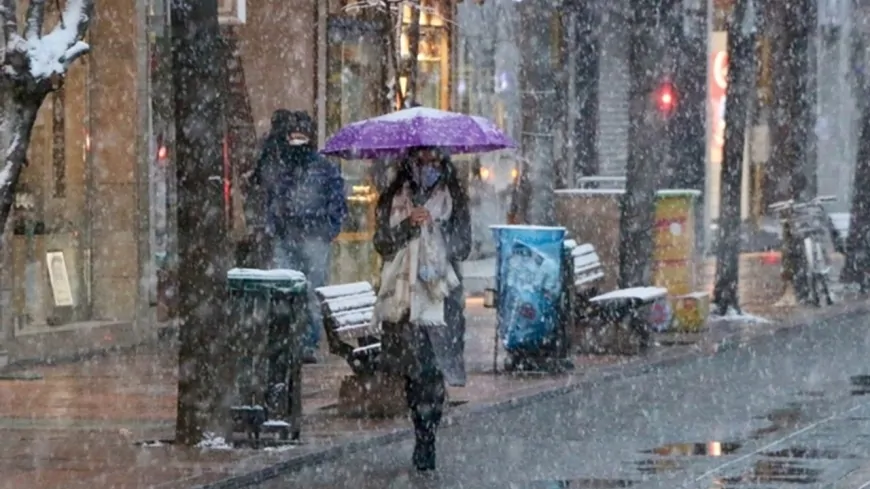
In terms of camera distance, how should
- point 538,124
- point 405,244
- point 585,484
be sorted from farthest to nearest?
1. point 538,124
2. point 405,244
3. point 585,484

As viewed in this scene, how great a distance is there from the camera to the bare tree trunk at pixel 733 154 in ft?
75.9

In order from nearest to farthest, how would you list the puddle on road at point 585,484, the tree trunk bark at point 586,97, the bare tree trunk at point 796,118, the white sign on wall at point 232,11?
the puddle on road at point 585,484, the white sign on wall at point 232,11, the bare tree trunk at point 796,118, the tree trunk bark at point 586,97

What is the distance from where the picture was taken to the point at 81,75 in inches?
788

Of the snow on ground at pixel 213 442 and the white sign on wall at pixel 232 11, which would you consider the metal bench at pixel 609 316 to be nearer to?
the white sign on wall at pixel 232 11

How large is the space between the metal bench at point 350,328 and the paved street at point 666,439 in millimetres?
836

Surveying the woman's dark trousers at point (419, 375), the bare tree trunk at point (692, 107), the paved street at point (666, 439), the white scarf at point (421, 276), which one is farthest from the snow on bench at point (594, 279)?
the bare tree trunk at point (692, 107)

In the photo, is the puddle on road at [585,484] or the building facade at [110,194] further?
the building facade at [110,194]

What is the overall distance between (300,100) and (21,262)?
17.5 feet

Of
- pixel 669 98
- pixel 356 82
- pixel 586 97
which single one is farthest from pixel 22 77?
pixel 586 97

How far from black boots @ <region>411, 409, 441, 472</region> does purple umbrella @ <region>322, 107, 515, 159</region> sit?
169cm

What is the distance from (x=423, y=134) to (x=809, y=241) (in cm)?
1335

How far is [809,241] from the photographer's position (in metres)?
24.9

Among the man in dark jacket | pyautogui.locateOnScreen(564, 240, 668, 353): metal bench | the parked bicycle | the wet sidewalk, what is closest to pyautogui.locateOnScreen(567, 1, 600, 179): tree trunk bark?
the parked bicycle

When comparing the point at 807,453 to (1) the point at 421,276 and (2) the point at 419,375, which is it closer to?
(2) the point at 419,375
